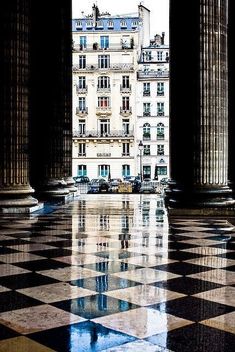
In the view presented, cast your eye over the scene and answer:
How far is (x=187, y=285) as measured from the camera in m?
4.92

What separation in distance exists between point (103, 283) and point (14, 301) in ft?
3.28

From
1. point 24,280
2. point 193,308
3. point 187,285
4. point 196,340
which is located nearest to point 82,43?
point 24,280

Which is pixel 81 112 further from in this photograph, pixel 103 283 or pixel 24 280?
pixel 103 283

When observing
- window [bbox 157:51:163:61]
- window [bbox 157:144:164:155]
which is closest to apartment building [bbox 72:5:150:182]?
window [bbox 157:144:164:155]

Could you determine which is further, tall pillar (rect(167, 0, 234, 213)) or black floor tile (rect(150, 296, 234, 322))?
tall pillar (rect(167, 0, 234, 213))

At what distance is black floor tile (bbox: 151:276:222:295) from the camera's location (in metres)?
4.72

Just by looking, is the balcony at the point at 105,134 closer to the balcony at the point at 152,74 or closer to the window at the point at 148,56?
the balcony at the point at 152,74

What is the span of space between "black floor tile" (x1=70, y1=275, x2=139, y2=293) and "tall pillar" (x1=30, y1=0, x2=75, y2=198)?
1208 cm

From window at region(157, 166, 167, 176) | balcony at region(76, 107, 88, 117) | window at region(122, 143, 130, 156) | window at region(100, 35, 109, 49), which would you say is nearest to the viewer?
window at region(122, 143, 130, 156)

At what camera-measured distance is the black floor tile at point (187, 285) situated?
4723 millimetres

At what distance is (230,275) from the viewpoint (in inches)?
214

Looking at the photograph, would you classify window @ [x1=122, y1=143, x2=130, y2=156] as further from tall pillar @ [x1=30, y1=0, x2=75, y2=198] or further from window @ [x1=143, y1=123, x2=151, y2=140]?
tall pillar @ [x1=30, y1=0, x2=75, y2=198]

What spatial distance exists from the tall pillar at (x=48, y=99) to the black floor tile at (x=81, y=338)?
13.7 m

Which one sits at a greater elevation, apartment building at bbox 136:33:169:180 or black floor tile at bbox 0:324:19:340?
apartment building at bbox 136:33:169:180
